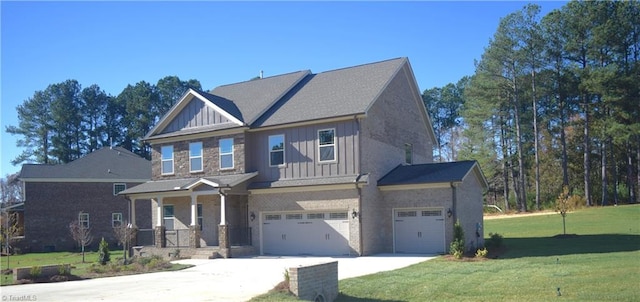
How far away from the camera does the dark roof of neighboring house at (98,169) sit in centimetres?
4309

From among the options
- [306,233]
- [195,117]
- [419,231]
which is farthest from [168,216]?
[419,231]

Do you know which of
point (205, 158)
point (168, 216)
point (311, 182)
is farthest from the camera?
point (168, 216)

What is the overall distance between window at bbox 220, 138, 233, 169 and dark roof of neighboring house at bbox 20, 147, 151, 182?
60.7 ft

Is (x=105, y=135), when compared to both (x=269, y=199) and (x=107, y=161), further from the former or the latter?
(x=269, y=199)

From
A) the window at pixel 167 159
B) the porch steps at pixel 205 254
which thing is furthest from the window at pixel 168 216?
the porch steps at pixel 205 254

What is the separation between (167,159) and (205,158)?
3102 mm

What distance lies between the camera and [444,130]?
82.1m

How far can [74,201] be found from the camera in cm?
4366

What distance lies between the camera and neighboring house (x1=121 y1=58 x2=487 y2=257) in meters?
26.0

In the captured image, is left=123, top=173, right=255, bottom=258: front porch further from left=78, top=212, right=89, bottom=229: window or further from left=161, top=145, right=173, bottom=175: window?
left=78, top=212, right=89, bottom=229: window

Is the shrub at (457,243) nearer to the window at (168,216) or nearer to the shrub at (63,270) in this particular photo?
the shrub at (63,270)

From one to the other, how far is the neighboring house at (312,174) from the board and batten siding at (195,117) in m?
0.06

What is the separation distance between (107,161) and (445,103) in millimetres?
50104

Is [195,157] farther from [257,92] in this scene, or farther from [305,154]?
[305,154]
